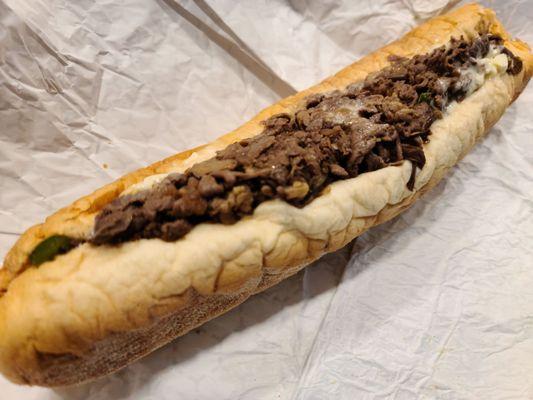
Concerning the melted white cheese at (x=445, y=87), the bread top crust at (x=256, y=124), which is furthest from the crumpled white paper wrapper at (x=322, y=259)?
the melted white cheese at (x=445, y=87)

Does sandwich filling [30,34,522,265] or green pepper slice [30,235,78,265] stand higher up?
sandwich filling [30,34,522,265]

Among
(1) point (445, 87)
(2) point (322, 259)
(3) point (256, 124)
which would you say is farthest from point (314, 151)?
(1) point (445, 87)

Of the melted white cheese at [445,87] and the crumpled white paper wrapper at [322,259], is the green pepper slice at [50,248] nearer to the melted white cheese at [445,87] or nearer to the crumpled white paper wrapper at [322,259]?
the melted white cheese at [445,87]

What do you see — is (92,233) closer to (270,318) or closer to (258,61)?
(270,318)

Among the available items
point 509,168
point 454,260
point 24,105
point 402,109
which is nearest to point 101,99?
point 24,105

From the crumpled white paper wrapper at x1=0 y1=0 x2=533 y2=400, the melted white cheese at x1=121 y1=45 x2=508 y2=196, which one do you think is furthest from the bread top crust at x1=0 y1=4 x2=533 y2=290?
the crumpled white paper wrapper at x1=0 y1=0 x2=533 y2=400

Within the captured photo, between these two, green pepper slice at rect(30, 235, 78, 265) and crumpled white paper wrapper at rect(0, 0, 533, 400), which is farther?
crumpled white paper wrapper at rect(0, 0, 533, 400)

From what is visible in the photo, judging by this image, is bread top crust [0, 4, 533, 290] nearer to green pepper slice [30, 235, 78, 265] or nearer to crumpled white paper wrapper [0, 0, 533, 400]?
green pepper slice [30, 235, 78, 265]
